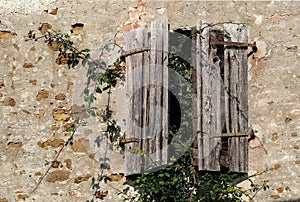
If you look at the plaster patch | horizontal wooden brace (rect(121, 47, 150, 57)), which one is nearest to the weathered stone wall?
the plaster patch

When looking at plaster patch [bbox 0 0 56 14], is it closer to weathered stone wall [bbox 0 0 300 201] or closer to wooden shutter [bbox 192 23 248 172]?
weathered stone wall [bbox 0 0 300 201]

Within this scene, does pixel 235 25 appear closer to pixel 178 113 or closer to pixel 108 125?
pixel 178 113

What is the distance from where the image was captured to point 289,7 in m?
7.58

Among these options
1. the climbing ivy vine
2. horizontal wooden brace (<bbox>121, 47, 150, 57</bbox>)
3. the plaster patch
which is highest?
the plaster patch

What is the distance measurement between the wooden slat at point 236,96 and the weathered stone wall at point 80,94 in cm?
16

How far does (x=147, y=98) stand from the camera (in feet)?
23.8

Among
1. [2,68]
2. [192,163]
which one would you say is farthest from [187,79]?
[2,68]

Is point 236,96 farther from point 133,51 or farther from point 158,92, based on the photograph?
point 133,51

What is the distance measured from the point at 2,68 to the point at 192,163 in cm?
208

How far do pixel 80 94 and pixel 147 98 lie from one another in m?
0.73

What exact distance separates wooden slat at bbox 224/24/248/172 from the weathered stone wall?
0.52 ft

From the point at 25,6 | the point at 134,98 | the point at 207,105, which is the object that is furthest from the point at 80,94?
the point at 207,105

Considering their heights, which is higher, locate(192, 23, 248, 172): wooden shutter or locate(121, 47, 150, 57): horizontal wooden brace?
locate(121, 47, 150, 57): horizontal wooden brace

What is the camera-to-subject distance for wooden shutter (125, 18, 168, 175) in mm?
7105
